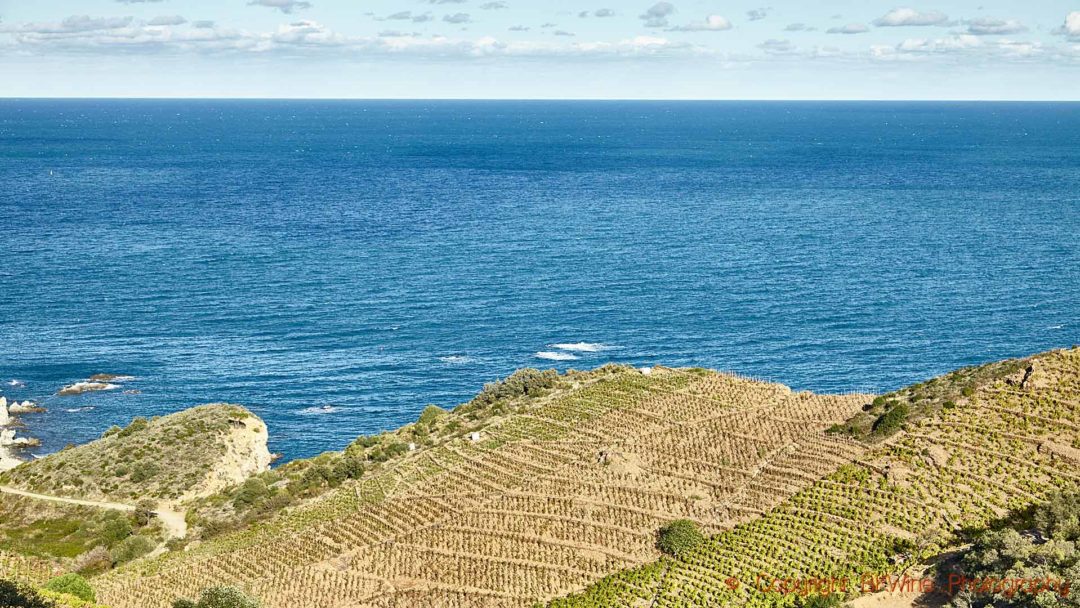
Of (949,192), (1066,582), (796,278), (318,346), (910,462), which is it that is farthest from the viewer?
(949,192)

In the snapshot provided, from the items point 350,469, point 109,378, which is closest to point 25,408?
point 109,378

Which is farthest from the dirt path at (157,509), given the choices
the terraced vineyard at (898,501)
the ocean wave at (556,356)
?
the ocean wave at (556,356)

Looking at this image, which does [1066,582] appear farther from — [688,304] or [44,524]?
[688,304]

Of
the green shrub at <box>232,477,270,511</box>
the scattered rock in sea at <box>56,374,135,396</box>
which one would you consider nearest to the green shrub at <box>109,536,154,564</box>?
the green shrub at <box>232,477,270,511</box>

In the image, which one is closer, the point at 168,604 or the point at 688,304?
the point at 168,604

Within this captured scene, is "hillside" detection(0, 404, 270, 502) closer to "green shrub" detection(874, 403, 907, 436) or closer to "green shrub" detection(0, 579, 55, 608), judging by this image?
"green shrub" detection(0, 579, 55, 608)

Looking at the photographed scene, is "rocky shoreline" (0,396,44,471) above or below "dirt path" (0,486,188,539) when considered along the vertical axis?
below

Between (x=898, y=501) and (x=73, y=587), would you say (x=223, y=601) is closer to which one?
(x=73, y=587)

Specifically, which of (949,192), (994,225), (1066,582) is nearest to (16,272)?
(1066,582)
